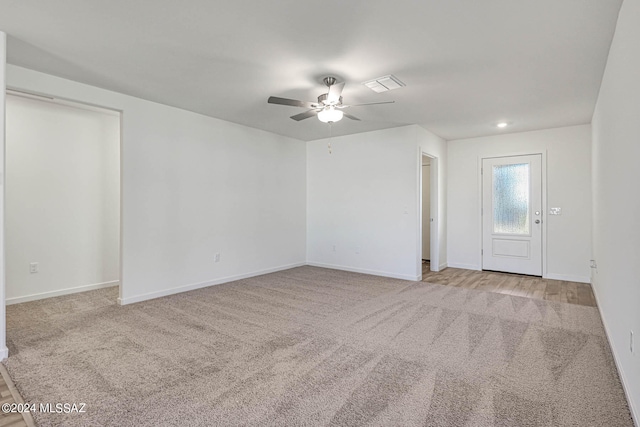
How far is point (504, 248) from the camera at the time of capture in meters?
6.00

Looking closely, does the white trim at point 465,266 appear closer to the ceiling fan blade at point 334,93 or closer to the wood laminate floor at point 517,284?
the wood laminate floor at point 517,284

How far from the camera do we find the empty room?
213 centimetres

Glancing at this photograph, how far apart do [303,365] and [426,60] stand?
9.29 ft

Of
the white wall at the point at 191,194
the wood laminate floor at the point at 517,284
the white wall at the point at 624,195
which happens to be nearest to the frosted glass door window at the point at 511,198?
the wood laminate floor at the point at 517,284

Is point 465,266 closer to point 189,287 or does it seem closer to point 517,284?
point 517,284

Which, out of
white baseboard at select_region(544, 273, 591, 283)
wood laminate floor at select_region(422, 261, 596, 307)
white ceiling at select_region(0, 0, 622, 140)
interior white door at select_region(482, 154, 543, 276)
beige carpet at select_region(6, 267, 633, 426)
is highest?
white ceiling at select_region(0, 0, 622, 140)

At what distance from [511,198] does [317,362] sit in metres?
5.08

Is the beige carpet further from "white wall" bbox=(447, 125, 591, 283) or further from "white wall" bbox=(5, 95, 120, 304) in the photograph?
"white wall" bbox=(447, 125, 591, 283)

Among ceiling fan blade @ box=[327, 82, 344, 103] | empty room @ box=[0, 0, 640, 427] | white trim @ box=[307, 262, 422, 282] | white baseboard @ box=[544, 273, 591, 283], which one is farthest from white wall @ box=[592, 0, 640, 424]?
white baseboard @ box=[544, 273, 591, 283]

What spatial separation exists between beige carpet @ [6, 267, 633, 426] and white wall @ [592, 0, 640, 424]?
289 mm

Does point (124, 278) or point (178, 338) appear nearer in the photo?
point (178, 338)

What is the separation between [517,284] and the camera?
516 centimetres

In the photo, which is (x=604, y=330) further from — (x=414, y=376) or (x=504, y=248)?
(x=504, y=248)

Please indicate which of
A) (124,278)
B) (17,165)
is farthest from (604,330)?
(17,165)
